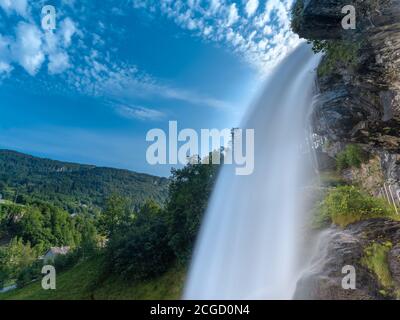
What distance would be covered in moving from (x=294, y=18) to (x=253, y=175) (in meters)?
7.22

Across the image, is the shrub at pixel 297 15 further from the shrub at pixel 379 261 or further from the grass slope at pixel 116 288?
the grass slope at pixel 116 288

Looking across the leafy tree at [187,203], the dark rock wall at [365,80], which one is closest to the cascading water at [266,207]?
the dark rock wall at [365,80]

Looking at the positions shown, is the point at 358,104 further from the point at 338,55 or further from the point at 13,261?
the point at 13,261

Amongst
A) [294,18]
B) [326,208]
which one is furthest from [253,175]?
[294,18]

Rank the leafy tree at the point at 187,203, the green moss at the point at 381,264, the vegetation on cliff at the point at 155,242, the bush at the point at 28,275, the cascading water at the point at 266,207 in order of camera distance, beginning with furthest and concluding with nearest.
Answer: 1. the bush at the point at 28,275
2. the vegetation on cliff at the point at 155,242
3. the leafy tree at the point at 187,203
4. the cascading water at the point at 266,207
5. the green moss at the point at 381,264

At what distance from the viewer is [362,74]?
8984 millimetres

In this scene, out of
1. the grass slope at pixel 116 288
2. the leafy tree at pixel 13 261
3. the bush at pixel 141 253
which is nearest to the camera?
the grass slope at pixel 116 288

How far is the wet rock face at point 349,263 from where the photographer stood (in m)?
6.85

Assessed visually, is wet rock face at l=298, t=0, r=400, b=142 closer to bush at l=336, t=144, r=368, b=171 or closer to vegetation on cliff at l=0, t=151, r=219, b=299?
bush at l=336, t=144, r=368, b=171

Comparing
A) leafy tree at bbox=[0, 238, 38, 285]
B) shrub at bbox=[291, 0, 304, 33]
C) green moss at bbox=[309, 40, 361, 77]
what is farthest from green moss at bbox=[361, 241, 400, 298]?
leafy tree at bbox=[0, 238, 38, 285]

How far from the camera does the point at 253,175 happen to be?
14383 mm

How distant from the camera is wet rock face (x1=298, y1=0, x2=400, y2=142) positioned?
328 inches

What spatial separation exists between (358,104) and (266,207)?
5.67 m
